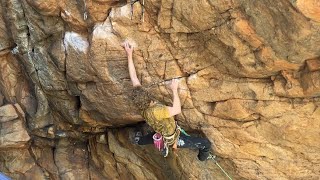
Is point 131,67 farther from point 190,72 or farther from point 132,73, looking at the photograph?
point 190,72

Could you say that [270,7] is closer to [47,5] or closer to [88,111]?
[47,5]

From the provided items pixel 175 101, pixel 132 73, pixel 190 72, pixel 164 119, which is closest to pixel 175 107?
pixel 175 101

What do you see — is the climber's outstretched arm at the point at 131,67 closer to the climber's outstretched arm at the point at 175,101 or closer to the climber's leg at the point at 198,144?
the climber's outstretched arm at the point at 175,101

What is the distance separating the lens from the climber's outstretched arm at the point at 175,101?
18.2 ft

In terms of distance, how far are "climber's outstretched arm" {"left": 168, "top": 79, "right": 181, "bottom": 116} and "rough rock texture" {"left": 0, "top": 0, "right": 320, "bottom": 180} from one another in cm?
16

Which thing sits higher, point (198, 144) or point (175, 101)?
point (175, 101)

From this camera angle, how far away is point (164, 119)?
5578mm

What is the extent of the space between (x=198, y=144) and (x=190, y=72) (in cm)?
114

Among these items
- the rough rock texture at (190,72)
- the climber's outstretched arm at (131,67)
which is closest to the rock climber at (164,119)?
the climber's outstretched arm at (131,67)

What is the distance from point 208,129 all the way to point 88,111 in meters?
2.55

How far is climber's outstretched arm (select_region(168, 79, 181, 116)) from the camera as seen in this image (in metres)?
5.56

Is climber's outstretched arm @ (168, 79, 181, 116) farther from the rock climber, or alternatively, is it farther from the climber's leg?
the climber's leg

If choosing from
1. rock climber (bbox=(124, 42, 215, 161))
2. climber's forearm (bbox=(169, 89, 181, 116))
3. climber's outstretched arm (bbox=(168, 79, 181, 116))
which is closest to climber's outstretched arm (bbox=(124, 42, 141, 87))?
rock climber (bbox=(124, 42, 215, 161))

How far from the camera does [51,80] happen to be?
7.64 metres
